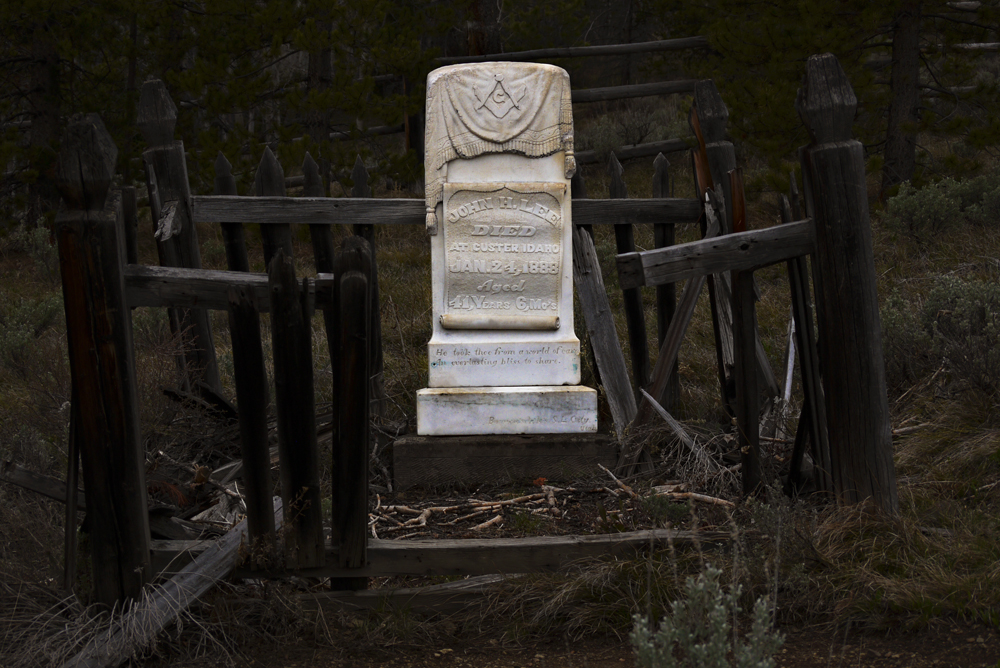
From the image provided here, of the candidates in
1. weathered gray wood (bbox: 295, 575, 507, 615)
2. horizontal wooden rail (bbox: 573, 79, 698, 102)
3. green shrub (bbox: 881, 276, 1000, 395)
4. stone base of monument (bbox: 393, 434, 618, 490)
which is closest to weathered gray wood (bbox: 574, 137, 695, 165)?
horizontal wooden rail (bbox: 573, 79, 698, 102)

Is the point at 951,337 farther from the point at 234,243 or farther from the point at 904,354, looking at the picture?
the point at 234,243

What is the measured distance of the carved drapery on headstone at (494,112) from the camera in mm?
4684

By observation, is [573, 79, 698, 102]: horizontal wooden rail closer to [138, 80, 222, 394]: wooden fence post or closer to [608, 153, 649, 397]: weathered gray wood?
[608, 153, 649, 397]: weathered gray wood

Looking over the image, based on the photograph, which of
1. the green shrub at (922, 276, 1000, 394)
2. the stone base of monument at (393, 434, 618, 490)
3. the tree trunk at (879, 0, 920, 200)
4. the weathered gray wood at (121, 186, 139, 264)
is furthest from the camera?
the tree trunk at (879, 0, 920, 200)

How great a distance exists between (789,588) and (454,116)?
293 cm

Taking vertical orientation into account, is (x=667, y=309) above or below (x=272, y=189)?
below

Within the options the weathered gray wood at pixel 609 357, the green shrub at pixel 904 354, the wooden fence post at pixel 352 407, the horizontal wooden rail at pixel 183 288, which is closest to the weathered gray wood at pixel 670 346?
the weathered gray wood at pixel 609 357

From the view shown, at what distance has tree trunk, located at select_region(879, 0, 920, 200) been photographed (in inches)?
348

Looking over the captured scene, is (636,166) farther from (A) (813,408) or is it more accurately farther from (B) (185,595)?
(B) (185,595)

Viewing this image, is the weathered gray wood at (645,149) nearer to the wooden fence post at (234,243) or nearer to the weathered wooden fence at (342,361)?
the wooden fence post at (234,243)

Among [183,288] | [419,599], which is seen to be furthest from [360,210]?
[419,599]

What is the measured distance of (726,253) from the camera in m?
3.19

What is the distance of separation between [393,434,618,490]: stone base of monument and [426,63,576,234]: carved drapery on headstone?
1200mm

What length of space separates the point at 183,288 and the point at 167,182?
225cm
